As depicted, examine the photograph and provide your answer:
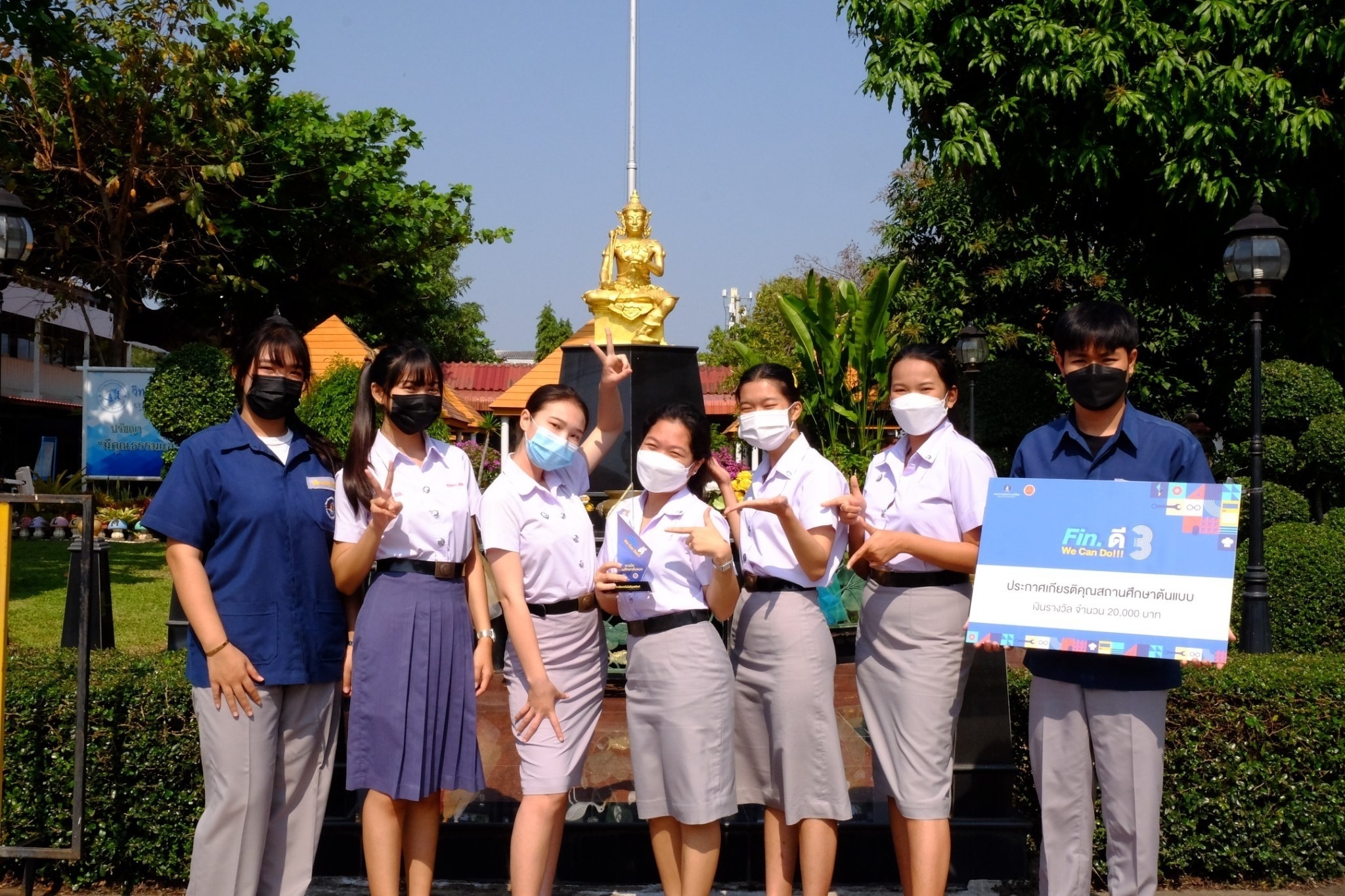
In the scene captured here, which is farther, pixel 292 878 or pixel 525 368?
pixel 525 368

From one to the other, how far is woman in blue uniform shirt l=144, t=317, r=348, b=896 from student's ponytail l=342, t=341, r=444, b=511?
0.52ft

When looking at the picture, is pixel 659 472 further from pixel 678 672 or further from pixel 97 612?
pixel 97 612

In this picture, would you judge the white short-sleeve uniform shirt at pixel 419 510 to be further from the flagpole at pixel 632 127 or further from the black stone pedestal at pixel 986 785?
the flagpole at pixel 632 127

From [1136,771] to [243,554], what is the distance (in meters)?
2.71

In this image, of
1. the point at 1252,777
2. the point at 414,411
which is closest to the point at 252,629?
the point at 414,411

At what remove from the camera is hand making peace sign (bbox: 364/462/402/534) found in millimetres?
3268

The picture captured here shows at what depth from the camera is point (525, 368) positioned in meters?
40.5

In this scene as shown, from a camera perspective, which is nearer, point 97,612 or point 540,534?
point 540,534

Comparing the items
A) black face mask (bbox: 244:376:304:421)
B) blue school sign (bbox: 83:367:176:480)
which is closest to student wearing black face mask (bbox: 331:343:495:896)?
black face mask (bbox: 244:376:304:421)

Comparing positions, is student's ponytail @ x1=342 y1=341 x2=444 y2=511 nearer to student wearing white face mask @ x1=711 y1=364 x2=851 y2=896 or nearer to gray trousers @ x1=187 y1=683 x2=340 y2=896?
gray trousers @ x1=187 y1=683 x2=340 y2=896

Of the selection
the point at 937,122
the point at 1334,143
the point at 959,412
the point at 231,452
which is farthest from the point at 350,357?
the point at 231,452

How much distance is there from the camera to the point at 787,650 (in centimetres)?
354

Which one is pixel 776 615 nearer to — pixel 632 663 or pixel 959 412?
pixel 632 663

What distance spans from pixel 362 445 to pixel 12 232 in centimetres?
586
